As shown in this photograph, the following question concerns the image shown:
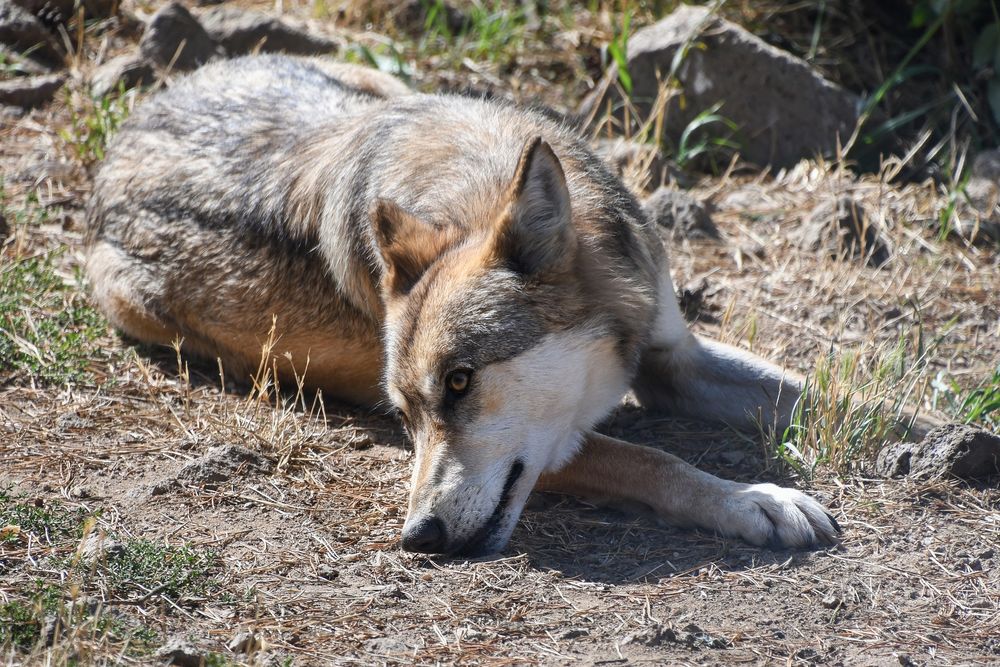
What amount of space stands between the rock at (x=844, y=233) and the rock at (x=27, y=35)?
587cm

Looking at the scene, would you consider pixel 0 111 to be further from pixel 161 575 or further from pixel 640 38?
pixel 161 575

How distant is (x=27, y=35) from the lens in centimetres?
816

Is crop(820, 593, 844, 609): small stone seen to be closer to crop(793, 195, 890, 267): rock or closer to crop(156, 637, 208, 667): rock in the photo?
crop(156, 637, 208, 667): rock

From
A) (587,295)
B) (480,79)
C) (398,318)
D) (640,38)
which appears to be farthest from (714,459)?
(480,79)

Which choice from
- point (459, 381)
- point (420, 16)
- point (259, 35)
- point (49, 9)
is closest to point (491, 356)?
point (459, 381)

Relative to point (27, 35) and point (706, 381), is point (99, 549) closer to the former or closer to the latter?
point (706, 381)

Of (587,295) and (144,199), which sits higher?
(587,295)

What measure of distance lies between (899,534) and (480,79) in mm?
5439

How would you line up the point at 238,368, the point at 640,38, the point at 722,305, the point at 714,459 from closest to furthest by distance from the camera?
the point at 714,459 < the point at 238,368 < the point at 722,305 < the point at 640,38

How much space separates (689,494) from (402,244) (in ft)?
4.86

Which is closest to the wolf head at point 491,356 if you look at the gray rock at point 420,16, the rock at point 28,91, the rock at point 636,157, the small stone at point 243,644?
the small stone at point 243,644

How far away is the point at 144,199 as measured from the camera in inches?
222

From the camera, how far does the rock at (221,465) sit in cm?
440

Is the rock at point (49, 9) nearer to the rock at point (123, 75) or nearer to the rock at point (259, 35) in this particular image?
the rock at point (123, 75)
